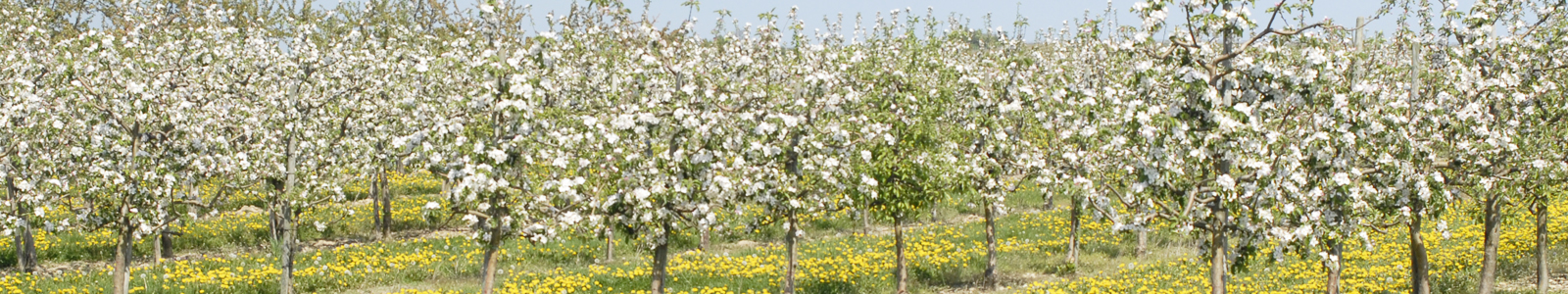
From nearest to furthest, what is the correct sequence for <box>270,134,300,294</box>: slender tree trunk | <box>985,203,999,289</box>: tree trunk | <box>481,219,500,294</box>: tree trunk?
<box>481,219,500,294</box>: tree trunk < <box>270,134,300,294</box>: slender tree trunk < <box>985,203,999,289</box>: tree trunk

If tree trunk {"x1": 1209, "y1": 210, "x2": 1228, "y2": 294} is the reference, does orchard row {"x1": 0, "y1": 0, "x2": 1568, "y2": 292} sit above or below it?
above

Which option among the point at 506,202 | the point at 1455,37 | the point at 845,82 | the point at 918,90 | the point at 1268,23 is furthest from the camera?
the point at 845,82

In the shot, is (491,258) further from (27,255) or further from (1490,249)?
(1490,249)

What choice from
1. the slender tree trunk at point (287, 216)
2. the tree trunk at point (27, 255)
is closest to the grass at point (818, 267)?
the tree trunk at point (27, 255)

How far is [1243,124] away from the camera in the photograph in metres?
6.49

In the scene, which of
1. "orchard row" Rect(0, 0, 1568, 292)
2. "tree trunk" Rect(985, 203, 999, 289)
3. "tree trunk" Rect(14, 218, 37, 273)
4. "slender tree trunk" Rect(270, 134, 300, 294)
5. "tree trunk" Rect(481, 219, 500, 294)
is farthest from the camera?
"tree trunk" Rect(14, 218, 37, 273)

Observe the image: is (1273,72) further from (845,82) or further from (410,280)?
(410,280)

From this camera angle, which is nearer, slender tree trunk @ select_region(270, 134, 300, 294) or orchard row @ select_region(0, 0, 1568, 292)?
orchard row @ select_region(0, 0, 1568, 292)

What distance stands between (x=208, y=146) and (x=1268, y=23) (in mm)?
10561

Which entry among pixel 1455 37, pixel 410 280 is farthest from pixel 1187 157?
pixel 410 280

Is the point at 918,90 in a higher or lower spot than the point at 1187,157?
higher

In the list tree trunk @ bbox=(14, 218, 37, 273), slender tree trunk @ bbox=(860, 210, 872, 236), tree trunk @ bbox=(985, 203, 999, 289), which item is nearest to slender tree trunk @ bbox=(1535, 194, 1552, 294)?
tree trunk @ bbox=(985, 203, 999, 289)

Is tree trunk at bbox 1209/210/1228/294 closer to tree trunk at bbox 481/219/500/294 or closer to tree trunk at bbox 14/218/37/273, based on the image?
tree trunk at bbox 481/219/500/294

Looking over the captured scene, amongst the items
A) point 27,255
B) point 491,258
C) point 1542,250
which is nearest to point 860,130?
point 491,258
